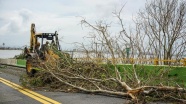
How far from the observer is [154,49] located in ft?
68.0

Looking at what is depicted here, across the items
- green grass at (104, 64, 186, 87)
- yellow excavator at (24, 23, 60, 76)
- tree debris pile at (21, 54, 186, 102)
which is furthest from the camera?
yellow excavator at (24, 23, 60, 76)

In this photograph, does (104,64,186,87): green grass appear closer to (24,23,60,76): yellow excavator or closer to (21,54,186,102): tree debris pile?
(21,54,186,102): tree debris pile

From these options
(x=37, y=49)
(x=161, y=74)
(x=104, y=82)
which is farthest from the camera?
(x=37, y=49)

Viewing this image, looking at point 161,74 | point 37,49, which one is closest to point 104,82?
point 161,74

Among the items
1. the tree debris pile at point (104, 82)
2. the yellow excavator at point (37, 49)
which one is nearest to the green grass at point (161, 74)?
the tree debris pile at point (104, 82)

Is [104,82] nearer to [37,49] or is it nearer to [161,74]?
[161,74]

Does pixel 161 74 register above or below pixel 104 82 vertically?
above

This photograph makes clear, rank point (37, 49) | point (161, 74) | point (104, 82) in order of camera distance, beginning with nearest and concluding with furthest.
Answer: point (161, 74)
point (104, 82)
point (37, 49)

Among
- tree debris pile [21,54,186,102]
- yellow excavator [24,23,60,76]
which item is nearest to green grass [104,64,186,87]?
tree debris pile [21,54,186,102]

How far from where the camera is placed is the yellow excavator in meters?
13.9

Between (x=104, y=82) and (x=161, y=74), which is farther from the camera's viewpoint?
(x=104, y=82)

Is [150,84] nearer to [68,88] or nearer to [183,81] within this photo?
[183,81]

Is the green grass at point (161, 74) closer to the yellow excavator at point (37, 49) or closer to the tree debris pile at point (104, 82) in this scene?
the tree debris pile at point (104, 82)

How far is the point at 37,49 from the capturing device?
52.6 feet
